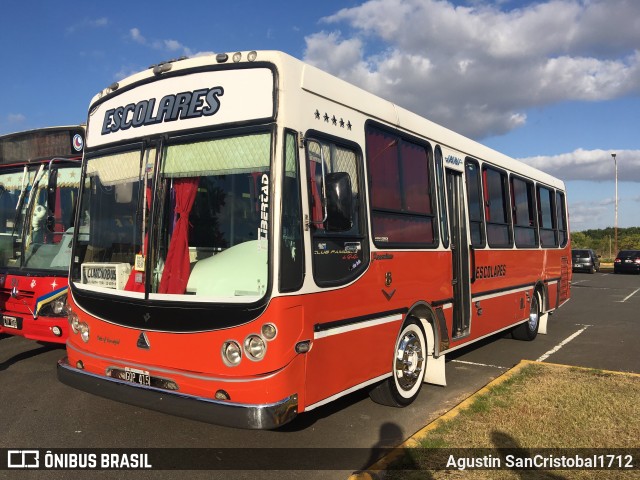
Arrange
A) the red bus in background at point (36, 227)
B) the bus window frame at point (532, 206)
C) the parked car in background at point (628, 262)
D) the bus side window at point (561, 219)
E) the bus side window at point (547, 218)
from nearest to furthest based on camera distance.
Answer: the red bus in background at point (36, 227)
the bus window frame at point (532, 206)
the bus side window at point (547, 218)
the bus side window at point (561, 219)
the parked car in background at point (628, 262)

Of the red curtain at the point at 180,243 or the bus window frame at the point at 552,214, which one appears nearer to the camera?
the red curtain at the point at 180,243

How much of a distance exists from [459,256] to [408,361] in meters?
1.80

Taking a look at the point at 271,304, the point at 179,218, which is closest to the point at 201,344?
the point at 271,304

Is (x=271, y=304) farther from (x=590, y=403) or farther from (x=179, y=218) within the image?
(x=590, y=403)

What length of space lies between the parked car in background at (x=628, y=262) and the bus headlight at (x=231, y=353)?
34.9m

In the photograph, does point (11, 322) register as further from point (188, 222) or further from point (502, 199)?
point (502, 199)

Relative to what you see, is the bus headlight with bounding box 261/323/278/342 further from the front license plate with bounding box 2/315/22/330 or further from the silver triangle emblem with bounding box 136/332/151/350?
the front license plate with bounding box 2/315/22/330

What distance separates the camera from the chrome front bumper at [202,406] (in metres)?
3.72

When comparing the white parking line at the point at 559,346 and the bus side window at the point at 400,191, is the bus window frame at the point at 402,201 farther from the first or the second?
the white parking line at the point at 559,346

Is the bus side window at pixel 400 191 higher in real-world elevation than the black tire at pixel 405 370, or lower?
higher

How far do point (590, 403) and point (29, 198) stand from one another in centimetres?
756

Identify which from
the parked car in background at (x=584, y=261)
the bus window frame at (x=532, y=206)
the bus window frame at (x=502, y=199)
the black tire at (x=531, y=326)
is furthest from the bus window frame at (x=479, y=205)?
the parked car in background at (x=584, y=261)

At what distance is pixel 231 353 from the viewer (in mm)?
3947

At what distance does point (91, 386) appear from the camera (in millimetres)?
4520
